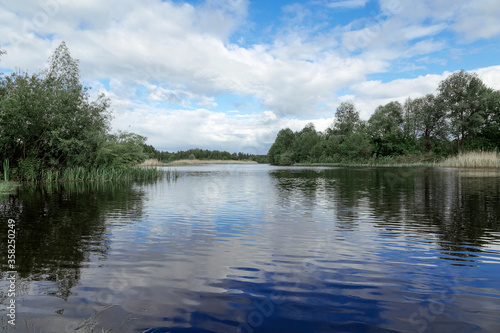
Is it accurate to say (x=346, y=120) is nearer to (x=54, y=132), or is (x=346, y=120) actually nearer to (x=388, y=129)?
(x=388, y=129)

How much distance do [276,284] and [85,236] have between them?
21.6ft

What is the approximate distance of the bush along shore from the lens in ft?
82.6

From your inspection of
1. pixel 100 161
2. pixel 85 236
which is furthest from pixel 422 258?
pixel 100 161

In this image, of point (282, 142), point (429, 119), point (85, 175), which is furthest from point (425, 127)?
point (85, 175)

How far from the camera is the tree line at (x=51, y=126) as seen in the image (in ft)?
82.3

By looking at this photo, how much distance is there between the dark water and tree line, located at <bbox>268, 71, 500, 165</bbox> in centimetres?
7411

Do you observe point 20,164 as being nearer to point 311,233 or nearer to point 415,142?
point 311,233

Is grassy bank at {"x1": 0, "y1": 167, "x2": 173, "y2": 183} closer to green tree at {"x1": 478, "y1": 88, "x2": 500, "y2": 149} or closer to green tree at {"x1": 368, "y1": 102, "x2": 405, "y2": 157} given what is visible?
green tree at {"x1": 368, "y1": 102, "x2": 405, "y2": 157}

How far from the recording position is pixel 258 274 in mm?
5773

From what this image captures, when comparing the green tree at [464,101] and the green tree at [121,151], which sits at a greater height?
the green tree at [464,101]

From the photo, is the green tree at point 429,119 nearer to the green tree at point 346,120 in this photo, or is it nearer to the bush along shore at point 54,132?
the green tree at point 346,120

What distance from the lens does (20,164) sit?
87.5 ft

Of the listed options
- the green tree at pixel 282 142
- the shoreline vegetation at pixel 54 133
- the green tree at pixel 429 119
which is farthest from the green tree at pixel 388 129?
the shoreline vegetation at pixel 54 133

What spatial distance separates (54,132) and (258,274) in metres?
28.7
